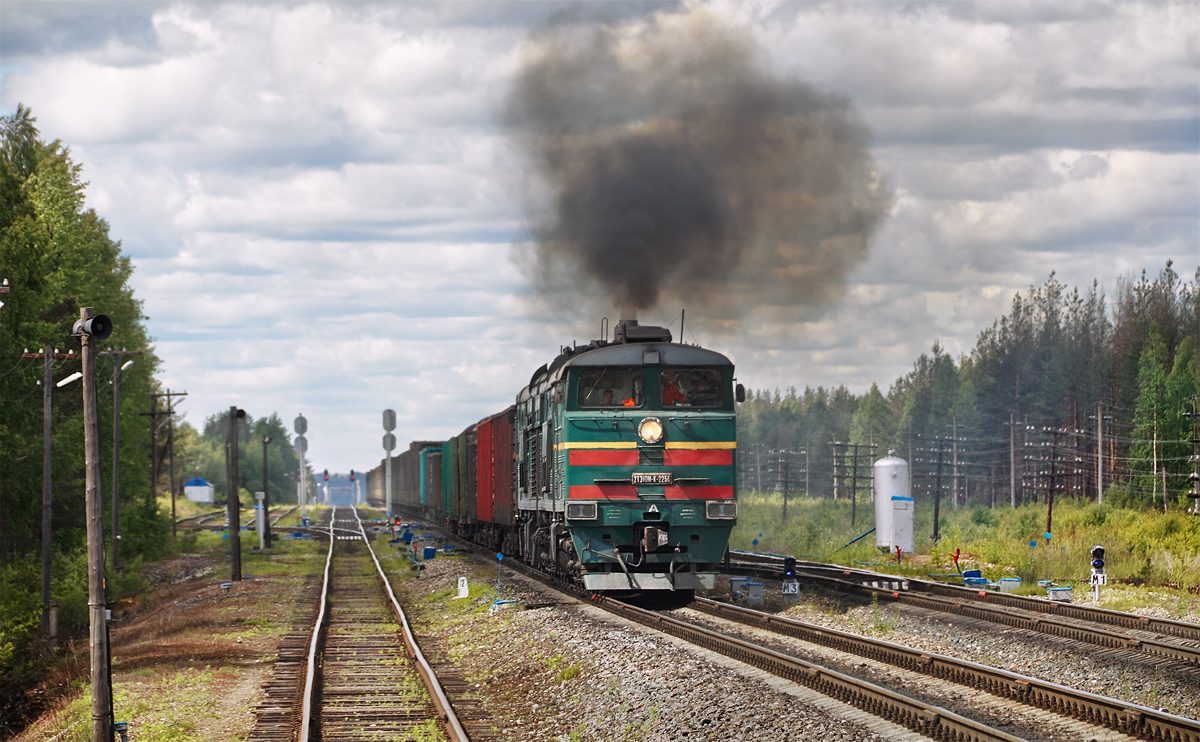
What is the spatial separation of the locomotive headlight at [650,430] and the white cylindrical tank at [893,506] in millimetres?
14273

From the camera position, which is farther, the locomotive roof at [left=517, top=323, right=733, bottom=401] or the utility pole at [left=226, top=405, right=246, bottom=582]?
the utility pole at [left=226, top=405, right=246, bottom=582]

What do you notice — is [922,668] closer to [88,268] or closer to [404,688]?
[404,688]

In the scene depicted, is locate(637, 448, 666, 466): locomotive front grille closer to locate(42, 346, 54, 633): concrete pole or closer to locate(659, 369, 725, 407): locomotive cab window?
locate(659, 369, 725, 407): locomotive cab window

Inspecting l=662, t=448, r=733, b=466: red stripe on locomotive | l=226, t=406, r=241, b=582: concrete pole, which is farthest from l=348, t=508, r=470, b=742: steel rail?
l=226, t=406, r=241, b=582: concrete pole

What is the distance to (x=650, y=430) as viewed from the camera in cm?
1916

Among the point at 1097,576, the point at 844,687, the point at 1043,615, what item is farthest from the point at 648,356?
the point at 1097,576

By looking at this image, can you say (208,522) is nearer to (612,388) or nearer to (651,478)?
(612,388)

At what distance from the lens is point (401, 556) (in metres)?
40.4

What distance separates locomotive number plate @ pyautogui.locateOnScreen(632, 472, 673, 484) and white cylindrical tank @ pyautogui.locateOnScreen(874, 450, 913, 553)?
1418 cm

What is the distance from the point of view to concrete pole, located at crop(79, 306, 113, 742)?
1338 centimetres

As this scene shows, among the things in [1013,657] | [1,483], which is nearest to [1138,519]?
[1013,657]

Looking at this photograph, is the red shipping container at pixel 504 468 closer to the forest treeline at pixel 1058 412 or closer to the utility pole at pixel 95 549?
the utility pole at pixel 95 549

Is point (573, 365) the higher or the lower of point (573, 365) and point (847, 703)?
the higher

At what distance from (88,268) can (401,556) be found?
15.1m
